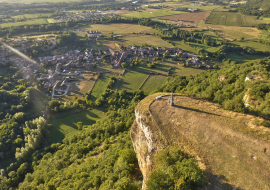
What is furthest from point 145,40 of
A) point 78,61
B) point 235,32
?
point 235,32

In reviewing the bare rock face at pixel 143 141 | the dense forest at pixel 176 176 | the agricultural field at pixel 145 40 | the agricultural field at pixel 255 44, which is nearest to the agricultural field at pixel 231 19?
the agricultural field at pixel 255 44

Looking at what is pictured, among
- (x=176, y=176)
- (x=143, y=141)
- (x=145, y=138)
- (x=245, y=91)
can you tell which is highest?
(x=245, y=91)

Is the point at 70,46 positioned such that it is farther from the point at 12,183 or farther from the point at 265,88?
the point at 265,88

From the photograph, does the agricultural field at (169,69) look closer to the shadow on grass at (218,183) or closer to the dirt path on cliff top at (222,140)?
the dirt path on cliff top at (222,140)

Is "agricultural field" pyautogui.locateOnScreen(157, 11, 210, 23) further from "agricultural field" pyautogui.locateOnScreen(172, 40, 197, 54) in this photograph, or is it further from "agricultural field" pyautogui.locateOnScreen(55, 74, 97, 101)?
"agricultural field" pyautogui.locateOnScreen(55, 74, 97, 101)

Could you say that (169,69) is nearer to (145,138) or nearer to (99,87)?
(99,87)

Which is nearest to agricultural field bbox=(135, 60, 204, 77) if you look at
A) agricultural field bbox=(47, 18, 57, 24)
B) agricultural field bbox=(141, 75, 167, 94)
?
agricultural field bbox=(141, 75, 167, 94)

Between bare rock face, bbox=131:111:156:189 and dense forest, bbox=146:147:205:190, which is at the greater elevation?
dense forest, bbox=146:147:205:190
